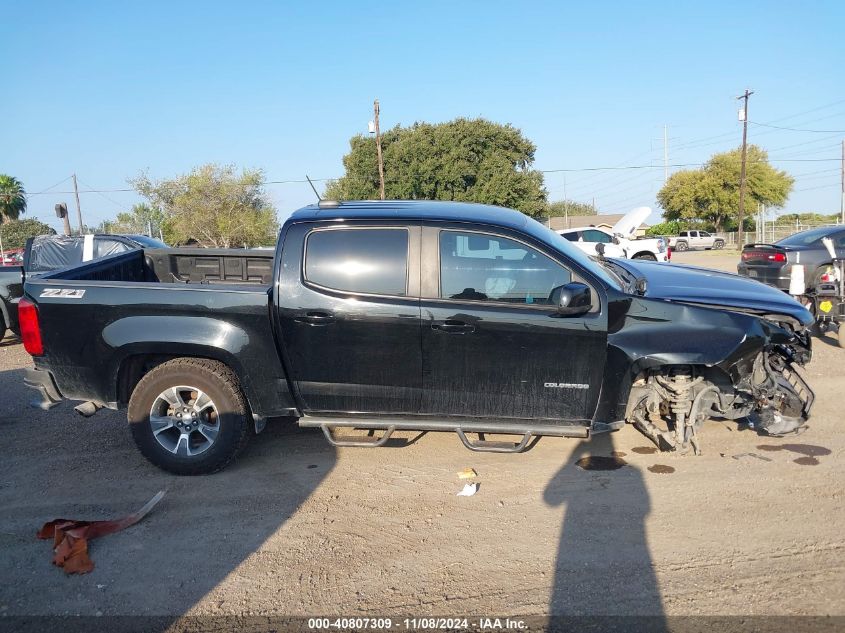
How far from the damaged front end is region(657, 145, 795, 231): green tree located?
5384 cm

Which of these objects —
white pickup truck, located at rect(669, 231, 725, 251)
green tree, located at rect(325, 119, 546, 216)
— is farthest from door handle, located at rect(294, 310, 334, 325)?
white pickup truck, located at rect(669, 231, 725, 251)

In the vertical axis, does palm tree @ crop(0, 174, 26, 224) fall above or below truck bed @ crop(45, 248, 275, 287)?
above

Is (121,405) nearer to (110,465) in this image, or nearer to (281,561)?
(110,465)

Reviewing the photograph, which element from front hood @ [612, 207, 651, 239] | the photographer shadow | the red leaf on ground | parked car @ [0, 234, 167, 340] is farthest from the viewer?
front hood @ [612, 207, 651, 239]

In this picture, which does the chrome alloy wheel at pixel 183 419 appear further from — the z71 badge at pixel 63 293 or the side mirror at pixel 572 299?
the side mirror at pixel 572 299

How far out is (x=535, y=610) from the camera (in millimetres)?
3014

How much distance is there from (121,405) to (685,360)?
4.13m

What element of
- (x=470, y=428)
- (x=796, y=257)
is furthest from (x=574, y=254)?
(x=796, y=257)

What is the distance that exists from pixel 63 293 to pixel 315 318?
1.87 m

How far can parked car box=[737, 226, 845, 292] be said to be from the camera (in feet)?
32.2

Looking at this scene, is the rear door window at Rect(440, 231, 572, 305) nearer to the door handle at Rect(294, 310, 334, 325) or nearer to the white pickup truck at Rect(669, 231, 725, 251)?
the door handle at Rect(294, 310, 334, 325)

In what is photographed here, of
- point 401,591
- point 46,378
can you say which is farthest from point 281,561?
point 46,378

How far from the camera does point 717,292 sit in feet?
14.8

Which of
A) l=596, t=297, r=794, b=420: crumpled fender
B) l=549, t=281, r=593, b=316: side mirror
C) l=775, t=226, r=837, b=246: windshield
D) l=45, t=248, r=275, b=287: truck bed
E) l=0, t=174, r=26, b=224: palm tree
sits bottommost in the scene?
l=596, t=297, r=794, b=420: crumpled fender
